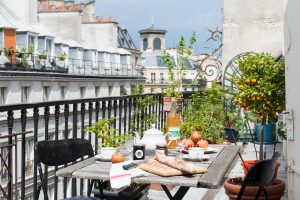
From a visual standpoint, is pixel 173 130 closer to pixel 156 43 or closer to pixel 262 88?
pixel 262 88

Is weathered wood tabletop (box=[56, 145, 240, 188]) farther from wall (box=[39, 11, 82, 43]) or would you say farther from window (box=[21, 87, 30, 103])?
wall (box=[39, 11, 82, 43])

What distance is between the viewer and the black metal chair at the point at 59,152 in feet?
13.8

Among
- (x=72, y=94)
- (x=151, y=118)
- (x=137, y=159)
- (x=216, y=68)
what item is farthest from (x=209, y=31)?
(x=72, y=94)

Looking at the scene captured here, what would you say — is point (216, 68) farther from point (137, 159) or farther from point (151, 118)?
point (137, 159)

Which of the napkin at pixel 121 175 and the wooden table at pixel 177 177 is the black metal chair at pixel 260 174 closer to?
the wooden table at pixel 177 177

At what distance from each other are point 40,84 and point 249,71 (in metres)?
30.7

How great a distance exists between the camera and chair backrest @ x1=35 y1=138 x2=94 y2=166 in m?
4.25

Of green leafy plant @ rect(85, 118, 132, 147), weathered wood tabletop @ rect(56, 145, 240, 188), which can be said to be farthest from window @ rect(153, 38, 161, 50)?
weathered wood tabletop @ rect(56, 145, 240, 188)

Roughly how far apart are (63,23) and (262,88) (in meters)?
42.0

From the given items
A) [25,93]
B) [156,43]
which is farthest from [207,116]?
[156,43]

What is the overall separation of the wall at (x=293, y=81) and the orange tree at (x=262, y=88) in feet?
1.60

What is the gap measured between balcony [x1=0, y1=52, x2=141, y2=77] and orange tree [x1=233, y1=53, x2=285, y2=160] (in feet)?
90.2

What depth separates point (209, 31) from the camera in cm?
1302

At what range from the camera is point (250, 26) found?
1212 centimetres
